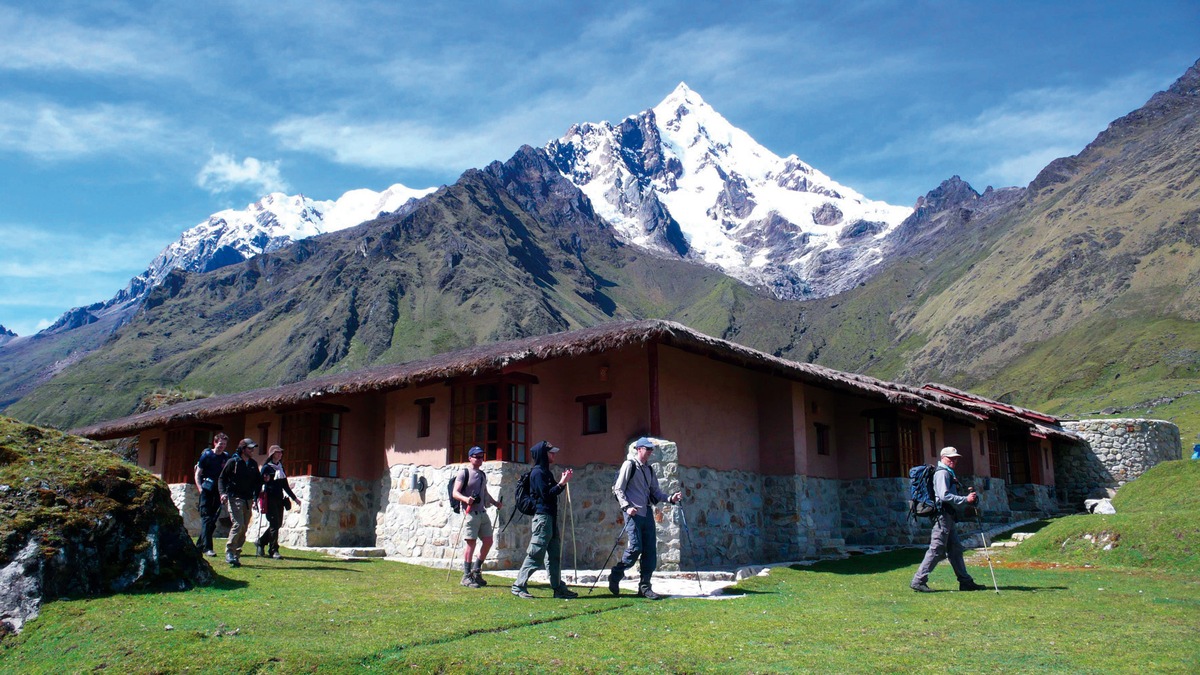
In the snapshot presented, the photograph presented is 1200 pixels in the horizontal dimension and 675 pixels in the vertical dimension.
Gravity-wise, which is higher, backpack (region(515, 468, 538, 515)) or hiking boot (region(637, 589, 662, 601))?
backpack (region(515, 468, 538, 515))

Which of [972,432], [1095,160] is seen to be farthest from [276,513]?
[1095,160]

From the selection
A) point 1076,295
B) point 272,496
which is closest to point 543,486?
point 272,496

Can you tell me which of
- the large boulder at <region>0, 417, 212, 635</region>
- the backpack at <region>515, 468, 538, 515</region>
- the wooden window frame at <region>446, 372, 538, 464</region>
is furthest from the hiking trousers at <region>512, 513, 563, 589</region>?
the wooden window frame at <region>446, 372, 538, 464</region>

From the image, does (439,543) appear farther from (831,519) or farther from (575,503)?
(831,519)

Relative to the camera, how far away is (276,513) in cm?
1341

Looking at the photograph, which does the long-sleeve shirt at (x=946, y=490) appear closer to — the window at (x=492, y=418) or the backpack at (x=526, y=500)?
the backpack at (x=526, y=500)

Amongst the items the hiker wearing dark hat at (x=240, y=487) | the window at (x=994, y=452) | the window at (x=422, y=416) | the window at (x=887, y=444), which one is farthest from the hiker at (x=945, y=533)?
the window at (x=994, y=452)

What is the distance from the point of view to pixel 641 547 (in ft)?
31.8

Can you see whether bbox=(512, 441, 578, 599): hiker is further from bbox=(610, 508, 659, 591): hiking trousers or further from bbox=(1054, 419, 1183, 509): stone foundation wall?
bbox=(1054, 419, 1183, 509): stone foundation wall

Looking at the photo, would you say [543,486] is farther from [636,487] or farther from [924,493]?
[924,493]

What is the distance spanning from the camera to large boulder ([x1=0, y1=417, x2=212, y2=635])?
7664 millimetres

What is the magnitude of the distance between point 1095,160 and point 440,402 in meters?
158

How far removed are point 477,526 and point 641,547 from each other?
2228mm

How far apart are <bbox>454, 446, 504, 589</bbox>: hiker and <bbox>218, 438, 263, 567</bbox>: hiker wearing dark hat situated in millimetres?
3258
